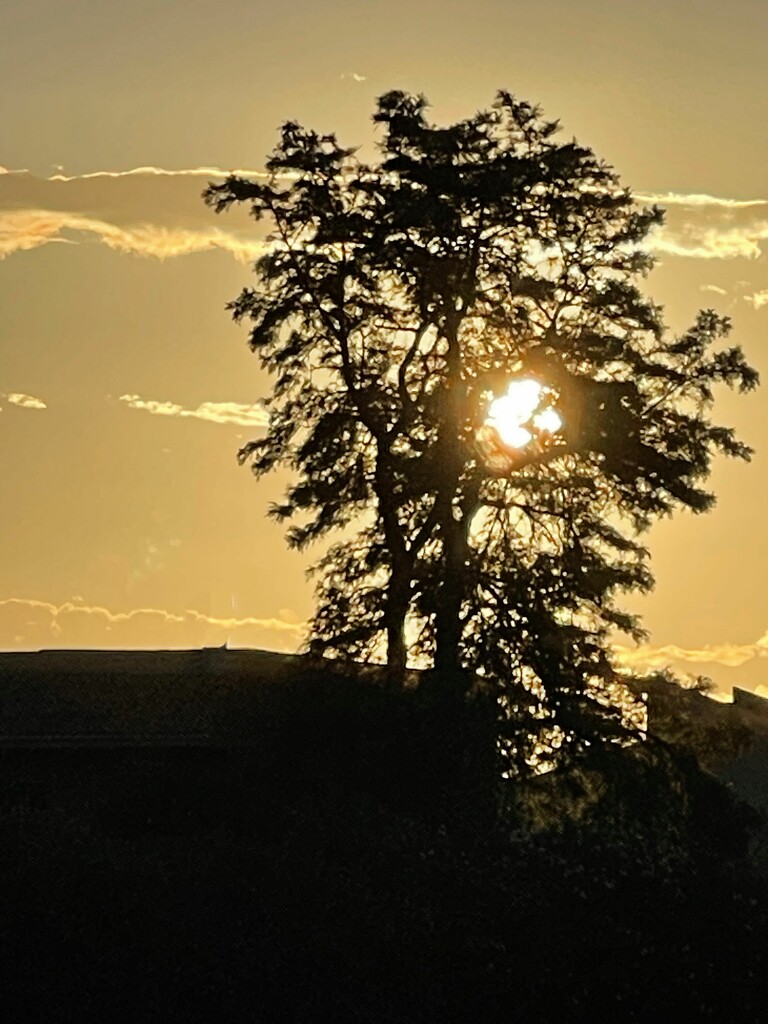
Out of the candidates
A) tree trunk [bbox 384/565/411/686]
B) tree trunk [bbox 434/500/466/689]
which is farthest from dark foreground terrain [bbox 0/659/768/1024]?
tree trunk [bbox 384/565/411/686]

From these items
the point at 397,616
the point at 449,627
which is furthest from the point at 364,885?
the point at 397,616

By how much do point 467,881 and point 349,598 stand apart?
10082mm

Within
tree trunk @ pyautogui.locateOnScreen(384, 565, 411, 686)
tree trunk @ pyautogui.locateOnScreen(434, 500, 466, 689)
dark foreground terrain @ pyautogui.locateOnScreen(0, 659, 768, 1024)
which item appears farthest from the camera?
tree trunk @ pyautogui.locateOnScreen(384, 565, 411, 686)

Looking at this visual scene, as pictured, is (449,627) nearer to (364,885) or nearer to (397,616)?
(397,616)

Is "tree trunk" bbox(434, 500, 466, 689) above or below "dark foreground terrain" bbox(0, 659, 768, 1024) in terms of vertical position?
above

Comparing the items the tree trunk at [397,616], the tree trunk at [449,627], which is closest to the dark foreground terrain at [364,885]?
the tree trunk at [449,627]

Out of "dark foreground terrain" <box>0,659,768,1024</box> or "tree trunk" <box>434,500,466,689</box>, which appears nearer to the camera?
"dark foreground terrain" <box>0,659,768,1024</box>

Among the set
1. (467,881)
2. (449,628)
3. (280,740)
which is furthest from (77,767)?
(467,881)

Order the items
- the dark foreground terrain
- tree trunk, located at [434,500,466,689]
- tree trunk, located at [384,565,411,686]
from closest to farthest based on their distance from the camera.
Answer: the dark foreground terrain, tree trunk, located at [434,500,466,689], tree trunk, located at [384,565,411,686]

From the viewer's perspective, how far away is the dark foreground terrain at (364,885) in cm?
4181

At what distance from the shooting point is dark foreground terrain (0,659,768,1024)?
41812 millimetres

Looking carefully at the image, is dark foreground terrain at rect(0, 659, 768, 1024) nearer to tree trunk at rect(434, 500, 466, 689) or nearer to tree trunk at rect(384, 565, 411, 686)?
tree trunk at rect(434, 500, 466, 689)

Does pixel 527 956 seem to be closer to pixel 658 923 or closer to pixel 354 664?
pixel 658 923

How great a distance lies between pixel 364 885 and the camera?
4612cm
